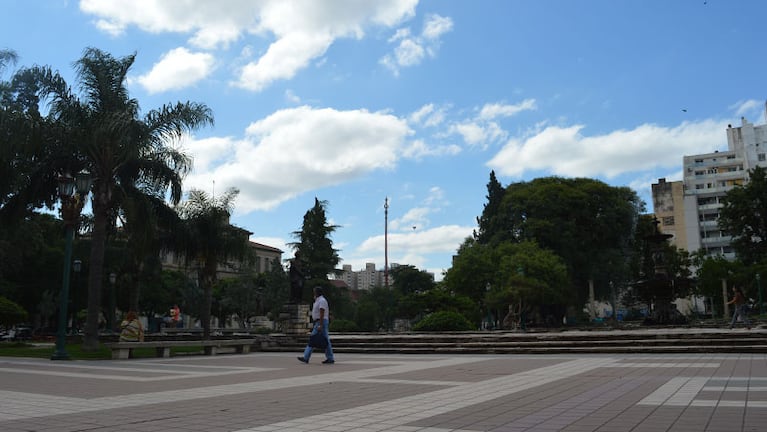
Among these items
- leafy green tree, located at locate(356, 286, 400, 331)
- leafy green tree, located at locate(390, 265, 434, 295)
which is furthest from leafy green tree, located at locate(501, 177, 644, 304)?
leafy green tree, located at locate(390, 265, 434, 295)

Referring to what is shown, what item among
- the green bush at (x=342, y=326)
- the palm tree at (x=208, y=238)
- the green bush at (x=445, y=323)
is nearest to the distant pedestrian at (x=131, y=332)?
the palm tree at (x=208, y=238)

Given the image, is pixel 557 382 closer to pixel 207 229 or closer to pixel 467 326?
pixel 467 326

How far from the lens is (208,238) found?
28547 millimetres

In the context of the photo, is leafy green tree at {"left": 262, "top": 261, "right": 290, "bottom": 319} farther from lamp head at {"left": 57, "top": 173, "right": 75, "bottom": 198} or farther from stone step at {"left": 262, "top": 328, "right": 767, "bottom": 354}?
lamp head at {"left": 57, "top": 173, "right": 75, "bottom": 198}

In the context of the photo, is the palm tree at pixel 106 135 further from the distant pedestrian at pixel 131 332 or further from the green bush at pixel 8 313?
the green bush at pixel 8 313

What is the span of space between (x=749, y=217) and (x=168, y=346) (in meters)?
50.1

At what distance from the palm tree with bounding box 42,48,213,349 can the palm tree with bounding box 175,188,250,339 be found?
21.8 ft

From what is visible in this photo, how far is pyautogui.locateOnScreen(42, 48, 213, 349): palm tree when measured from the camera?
19.2 m

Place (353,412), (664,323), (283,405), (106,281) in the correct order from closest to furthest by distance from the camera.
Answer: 1. (353,412)
2. (283,405)
3. (664,323)
4. (106,281)

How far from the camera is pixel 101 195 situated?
2008 cm

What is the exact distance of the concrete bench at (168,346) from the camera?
52.7ft

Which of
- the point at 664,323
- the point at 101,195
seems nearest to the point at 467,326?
the point at 664,323

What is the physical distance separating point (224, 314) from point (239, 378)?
61.0 m

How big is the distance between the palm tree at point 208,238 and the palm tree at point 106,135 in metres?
6.66
